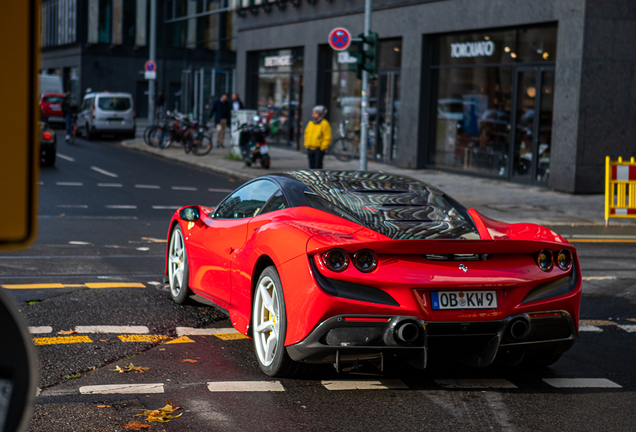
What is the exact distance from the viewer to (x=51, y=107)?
39.5m

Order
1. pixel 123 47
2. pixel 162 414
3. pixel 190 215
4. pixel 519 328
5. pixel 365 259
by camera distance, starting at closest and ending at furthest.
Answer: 1. pixel 162 414
2. pixel 365 259
3. pixel 519 328
4. pixel 190 215
5. pixel 123 47

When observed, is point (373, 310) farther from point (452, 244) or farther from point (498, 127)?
point (498, 127)

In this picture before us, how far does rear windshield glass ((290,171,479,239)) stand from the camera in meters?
4.99

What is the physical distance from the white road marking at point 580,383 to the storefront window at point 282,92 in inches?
975

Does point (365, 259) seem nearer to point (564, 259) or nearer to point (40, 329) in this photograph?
point (564, 259)

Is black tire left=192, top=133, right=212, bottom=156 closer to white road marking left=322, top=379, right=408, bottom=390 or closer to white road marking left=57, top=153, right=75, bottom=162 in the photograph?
white road marking left=57, top=153, right=75, bottom=162

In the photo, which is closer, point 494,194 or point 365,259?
point 365,259

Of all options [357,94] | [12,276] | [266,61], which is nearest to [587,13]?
[357,94]

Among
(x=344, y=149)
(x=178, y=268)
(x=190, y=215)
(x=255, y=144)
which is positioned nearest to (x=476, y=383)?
(x=190, y=215)

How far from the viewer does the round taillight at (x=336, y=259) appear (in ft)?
15.2

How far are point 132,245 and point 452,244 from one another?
616 cm

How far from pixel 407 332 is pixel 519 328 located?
0.70 metres

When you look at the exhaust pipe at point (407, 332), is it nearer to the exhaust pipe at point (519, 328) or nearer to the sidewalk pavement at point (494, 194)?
the exhaust pipe at point (519, 328)

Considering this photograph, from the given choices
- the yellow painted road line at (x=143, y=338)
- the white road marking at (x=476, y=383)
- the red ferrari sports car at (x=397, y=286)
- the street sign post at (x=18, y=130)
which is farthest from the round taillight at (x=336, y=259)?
the street sign post at (x=18, y=130)
